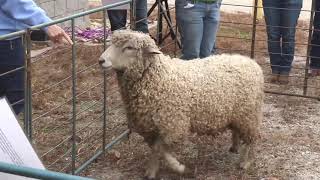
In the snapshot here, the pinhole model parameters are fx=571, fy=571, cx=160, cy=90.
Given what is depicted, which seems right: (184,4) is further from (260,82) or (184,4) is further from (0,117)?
(0,117)

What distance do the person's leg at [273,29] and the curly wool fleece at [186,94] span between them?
8.33 ft

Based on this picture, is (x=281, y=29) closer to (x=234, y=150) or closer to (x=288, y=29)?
(x=288, y=29)

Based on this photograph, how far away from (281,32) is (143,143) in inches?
108

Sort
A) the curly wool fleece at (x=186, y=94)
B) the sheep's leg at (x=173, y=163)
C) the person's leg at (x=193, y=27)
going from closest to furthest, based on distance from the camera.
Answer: the curly wool fleece at (x=186, y=94) < the sheep's leg at (x=173, y=163) < the person's leg at (x=193, y=27)

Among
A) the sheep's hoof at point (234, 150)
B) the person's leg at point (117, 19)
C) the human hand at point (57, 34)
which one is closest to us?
the human hand at point (57, 34)

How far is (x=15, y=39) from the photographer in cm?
354

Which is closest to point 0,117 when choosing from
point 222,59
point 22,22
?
point 22,22

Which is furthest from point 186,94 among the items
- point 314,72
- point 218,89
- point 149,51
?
point 314,72

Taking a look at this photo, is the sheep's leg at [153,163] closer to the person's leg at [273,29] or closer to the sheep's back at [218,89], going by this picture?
the sheep's back at [218,89]

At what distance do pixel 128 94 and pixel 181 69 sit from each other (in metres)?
0.45

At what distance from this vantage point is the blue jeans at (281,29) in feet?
22.3

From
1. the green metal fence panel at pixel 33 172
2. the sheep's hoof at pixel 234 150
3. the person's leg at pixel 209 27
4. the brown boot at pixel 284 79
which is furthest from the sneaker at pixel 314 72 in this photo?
the green metal fence panel at pixel 33 172

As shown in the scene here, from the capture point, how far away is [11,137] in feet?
8.79

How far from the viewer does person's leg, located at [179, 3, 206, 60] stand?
5.42 metres
